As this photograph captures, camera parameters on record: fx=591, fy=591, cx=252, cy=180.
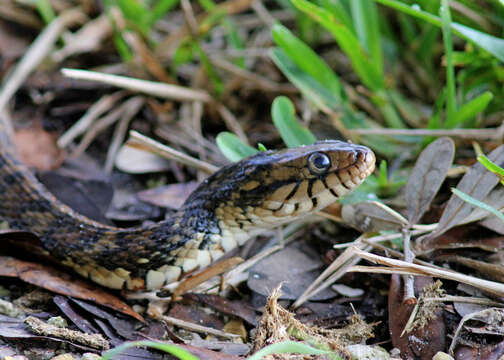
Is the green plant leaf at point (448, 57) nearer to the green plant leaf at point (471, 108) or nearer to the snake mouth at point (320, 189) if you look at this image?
the green plant leaf at point (471, 108)

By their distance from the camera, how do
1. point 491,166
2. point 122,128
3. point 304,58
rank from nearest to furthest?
point 491,166, point 304,58, point 122,128

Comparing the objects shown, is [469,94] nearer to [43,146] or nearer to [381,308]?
[381,308]

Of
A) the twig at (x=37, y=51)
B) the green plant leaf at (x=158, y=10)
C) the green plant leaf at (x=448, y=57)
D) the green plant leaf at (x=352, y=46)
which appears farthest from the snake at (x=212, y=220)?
the green plant leaf at (x=158, y=10)

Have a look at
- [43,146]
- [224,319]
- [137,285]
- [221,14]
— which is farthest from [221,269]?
[221,14]

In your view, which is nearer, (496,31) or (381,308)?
(381,308)

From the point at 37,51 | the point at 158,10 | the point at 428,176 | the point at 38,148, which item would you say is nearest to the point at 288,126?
the point at 428,176

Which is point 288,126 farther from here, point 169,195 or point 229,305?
point 229,305
